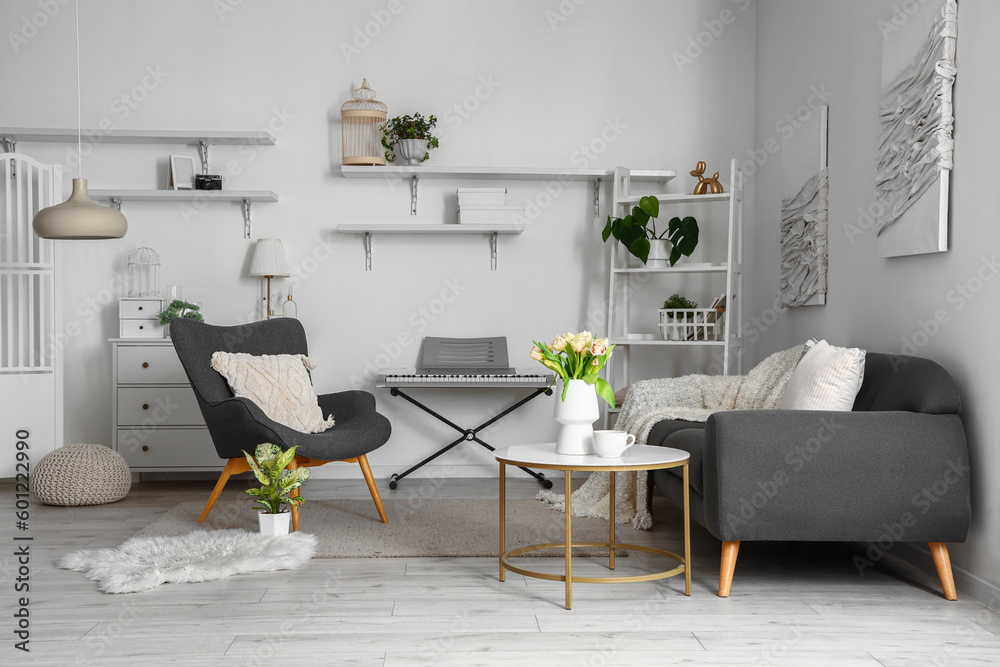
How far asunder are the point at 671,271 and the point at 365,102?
6.27ft

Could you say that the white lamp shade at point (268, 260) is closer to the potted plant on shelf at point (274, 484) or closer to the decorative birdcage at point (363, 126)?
the decorative birdcage at point (363, 126)

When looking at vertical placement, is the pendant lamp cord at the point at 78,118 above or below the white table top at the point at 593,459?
above

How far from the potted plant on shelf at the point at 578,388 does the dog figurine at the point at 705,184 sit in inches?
85.5

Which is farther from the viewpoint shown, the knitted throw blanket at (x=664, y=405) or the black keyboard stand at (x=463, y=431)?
the black keyboard stand at (x=463, y=431)

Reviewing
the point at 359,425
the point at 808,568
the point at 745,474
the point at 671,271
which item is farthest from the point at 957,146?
the point at 359,425

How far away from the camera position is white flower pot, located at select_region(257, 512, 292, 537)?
3.19 m

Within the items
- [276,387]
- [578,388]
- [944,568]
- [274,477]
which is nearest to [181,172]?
[276,387]

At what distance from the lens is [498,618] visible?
2.38 meters

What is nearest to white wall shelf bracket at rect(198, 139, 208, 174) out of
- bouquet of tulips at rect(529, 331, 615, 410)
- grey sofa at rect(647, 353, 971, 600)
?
bouquet of tulips at rect(529, 331, 615, 410)

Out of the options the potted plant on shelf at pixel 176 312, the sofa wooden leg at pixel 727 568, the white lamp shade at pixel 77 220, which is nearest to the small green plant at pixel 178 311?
the potted plant on shelf at pixel 176 312

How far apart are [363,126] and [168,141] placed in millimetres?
1075

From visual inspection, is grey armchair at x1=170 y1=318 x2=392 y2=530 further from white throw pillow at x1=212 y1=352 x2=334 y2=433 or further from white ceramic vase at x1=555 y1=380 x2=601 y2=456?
white ceramic vase at x1=555 y1=380 x2=601 y2=456

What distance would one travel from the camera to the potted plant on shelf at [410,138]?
456 cm

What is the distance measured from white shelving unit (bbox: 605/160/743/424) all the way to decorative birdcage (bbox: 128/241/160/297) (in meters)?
2.52
